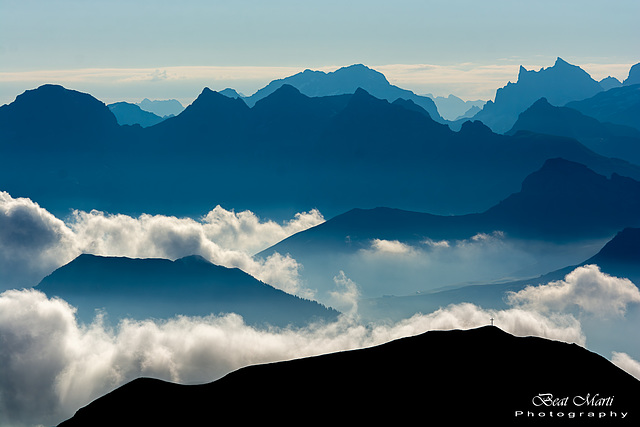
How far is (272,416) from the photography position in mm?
132250

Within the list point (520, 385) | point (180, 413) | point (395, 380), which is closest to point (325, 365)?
point (395, 380)

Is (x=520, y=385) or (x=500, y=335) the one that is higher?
(x=500, y=335)

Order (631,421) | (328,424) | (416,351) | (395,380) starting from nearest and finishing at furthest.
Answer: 1. (631,421)
2. (328,424)
3. (395,380)
4. (416,351)

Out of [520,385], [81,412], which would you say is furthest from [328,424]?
[81,412]

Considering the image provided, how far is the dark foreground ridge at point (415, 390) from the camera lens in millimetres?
126750

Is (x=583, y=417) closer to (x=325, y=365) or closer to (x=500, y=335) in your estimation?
(x=500, y=335)

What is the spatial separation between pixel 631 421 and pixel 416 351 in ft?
153

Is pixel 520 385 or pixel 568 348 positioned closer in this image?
pixel 520 385

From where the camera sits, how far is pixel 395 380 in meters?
139

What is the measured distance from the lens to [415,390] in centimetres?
13525

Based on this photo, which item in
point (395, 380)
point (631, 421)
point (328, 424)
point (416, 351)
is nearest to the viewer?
point (631, 421)

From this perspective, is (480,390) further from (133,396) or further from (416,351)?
(133,396)

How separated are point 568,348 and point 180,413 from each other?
3417 inches

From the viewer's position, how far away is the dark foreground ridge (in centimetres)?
12675
